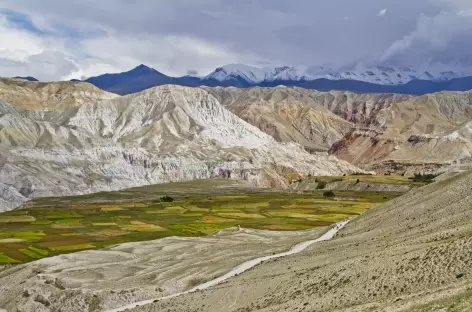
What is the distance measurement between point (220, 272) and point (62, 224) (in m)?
78.4

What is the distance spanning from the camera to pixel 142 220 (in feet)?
481

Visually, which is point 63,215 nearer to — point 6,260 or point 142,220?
point 142,220

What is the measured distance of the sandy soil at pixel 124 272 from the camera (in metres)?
65.6

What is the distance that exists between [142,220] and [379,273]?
10648 cm

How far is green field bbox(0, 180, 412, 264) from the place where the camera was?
110 meters

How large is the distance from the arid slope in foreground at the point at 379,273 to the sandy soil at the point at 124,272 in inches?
324

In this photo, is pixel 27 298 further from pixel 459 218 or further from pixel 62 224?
pixel 62 224

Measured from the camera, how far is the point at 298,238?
99.1 metres

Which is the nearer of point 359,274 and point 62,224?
point 359,274

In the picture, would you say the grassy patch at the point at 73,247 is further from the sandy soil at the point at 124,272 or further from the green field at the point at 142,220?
the sandy soil at the point at 124,272

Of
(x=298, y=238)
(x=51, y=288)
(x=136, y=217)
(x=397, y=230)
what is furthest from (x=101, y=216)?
(x=397, y=230)

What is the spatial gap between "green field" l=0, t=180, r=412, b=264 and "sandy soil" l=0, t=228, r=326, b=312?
11930 mm

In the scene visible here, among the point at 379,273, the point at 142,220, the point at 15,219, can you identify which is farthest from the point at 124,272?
the point at 15,219

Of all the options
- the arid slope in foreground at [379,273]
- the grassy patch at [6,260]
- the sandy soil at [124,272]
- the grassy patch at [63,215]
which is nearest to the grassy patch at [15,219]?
the grassy patch at [63,215]
